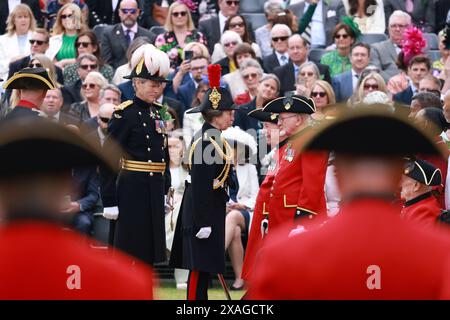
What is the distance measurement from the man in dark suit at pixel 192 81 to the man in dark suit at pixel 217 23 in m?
1.54

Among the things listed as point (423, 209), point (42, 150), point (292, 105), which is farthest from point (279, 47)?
point (42, 150)

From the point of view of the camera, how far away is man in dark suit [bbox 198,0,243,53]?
16.9 m

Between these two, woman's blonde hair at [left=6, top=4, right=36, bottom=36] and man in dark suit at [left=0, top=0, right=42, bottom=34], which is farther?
man in dark suit at [left=0, top=0, right=42, bottom=34]

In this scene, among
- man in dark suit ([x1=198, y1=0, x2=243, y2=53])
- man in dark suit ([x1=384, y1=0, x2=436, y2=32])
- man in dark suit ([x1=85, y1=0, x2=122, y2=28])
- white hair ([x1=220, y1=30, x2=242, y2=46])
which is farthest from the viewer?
man in dark suit ([x1=85, y1=0, x2=122, y2=28])

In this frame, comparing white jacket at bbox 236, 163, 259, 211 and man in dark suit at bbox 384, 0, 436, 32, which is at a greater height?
man in dark suit at bbox 384, 0, 436, 32

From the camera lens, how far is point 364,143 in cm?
437

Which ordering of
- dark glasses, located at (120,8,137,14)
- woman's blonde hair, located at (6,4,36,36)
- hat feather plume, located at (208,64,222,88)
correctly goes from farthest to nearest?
dark glasses, located at (120,8,137,14)
woman's blonde hair, located at (6,4,36,36)
hat feather plume, located at (208,64,222,88)

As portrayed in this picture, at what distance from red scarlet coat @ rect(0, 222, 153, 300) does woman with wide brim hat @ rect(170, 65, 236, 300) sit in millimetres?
5982

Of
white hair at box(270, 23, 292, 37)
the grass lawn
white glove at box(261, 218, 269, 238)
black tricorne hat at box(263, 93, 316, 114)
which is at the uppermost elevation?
white hair at box(270, 23, 292, 37)

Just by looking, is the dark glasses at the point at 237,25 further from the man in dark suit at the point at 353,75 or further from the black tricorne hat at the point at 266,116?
the black tricorne hat at the point at 266,116

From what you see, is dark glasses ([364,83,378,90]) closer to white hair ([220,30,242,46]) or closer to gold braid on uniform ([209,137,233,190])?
white hair ([220,30,242,46])

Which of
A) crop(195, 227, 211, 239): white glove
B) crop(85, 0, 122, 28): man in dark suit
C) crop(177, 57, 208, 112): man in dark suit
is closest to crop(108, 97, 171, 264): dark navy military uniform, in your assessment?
crop(195, 227, 211, 239): white glove

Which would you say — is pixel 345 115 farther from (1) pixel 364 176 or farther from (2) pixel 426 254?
(2) pixel 426 254

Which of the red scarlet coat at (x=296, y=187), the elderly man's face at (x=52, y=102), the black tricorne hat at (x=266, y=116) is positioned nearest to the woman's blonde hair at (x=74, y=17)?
the elderly man's face at (x=52, y=102)
